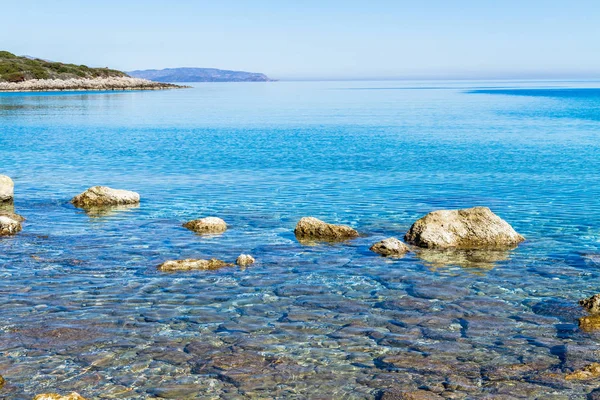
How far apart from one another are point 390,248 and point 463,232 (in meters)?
3.40

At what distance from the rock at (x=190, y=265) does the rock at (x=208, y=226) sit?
5.21m

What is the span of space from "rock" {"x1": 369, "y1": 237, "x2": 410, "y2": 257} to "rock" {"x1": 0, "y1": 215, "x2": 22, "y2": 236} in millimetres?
14197

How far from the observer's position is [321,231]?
2603cm

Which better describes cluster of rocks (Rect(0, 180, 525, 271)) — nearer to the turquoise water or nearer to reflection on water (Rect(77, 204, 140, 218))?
the turquoise water

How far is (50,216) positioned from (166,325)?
16.1 m

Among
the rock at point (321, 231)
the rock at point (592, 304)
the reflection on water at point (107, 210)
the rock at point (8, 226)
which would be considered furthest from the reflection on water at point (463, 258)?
the rock at point (8, 226)

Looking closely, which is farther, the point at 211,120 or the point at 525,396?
the point at 211,120

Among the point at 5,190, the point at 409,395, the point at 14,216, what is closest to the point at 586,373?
the point at 409,395

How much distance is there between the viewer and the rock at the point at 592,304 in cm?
1722

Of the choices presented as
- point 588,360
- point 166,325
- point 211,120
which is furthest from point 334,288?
point 211,120

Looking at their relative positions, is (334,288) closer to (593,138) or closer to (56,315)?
(56,315)

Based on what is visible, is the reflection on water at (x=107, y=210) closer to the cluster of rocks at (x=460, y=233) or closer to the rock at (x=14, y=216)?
the rock at (x=14, y=216)

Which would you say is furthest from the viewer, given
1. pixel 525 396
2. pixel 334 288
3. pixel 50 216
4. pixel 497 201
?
pixel 497 201

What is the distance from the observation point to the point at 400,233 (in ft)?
88.6
